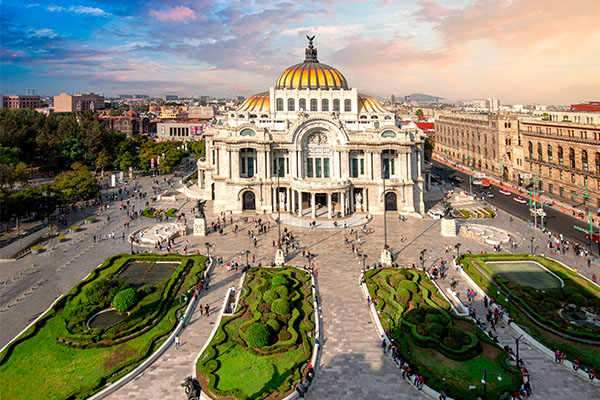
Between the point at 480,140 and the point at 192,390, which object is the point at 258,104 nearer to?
the point at 480,140

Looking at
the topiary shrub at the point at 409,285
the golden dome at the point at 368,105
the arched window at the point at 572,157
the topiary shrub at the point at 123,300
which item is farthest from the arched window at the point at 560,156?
the topiary shrub at the point at 123,300

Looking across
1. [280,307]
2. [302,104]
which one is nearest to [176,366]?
[280,307]

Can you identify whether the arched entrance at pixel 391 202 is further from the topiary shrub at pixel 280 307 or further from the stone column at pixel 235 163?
the topiary shrub at pixel 280 307

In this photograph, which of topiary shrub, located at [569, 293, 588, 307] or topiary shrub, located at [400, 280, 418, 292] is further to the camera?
topiary shrub, located at [400, 280, 418, 292]

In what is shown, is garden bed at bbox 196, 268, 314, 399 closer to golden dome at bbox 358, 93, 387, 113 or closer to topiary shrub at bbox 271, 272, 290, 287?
topiary shrub at bbox 271, 272, 290, 287

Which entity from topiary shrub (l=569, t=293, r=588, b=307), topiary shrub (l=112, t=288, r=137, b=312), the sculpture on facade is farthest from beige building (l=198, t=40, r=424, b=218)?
the sculpture on facade

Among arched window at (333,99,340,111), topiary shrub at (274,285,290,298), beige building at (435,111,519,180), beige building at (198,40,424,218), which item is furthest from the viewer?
beige building at (435,111,519,180)
